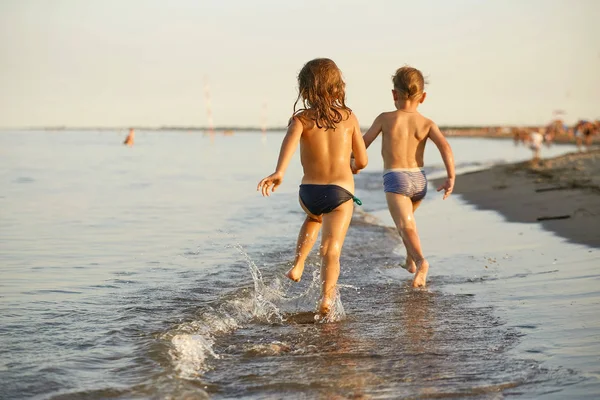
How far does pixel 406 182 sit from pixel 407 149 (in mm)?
299

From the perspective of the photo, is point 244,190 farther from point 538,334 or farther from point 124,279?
point 538,334

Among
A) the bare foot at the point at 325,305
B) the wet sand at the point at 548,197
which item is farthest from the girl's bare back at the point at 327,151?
the wet sand at the point at 548,197

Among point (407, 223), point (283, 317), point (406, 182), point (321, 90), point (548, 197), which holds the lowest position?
point (548, 197)

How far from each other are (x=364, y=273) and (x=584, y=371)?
13.5ft

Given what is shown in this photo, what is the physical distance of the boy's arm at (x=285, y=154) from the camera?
5488mm

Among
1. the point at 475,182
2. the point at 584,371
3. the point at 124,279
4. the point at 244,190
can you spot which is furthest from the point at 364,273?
the point at 475,182

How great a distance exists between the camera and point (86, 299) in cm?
673

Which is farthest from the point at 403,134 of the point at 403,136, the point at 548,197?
the point at 548,197

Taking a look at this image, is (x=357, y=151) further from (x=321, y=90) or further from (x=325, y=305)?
(x=325, y=305)

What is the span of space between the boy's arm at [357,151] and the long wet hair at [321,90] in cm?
19

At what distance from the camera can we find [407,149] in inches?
281

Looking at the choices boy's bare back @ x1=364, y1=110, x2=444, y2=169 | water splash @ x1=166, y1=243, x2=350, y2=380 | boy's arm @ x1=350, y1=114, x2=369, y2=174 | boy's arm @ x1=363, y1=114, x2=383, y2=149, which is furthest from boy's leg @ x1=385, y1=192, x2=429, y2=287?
boy's arm @ x1=350, y1=114, x2=369, y2=174

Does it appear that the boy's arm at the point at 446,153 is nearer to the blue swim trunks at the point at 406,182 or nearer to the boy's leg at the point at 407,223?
the blue swim trunks at the point at 406,182

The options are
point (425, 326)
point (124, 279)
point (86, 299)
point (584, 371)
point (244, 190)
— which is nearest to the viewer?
point (584, 371)
